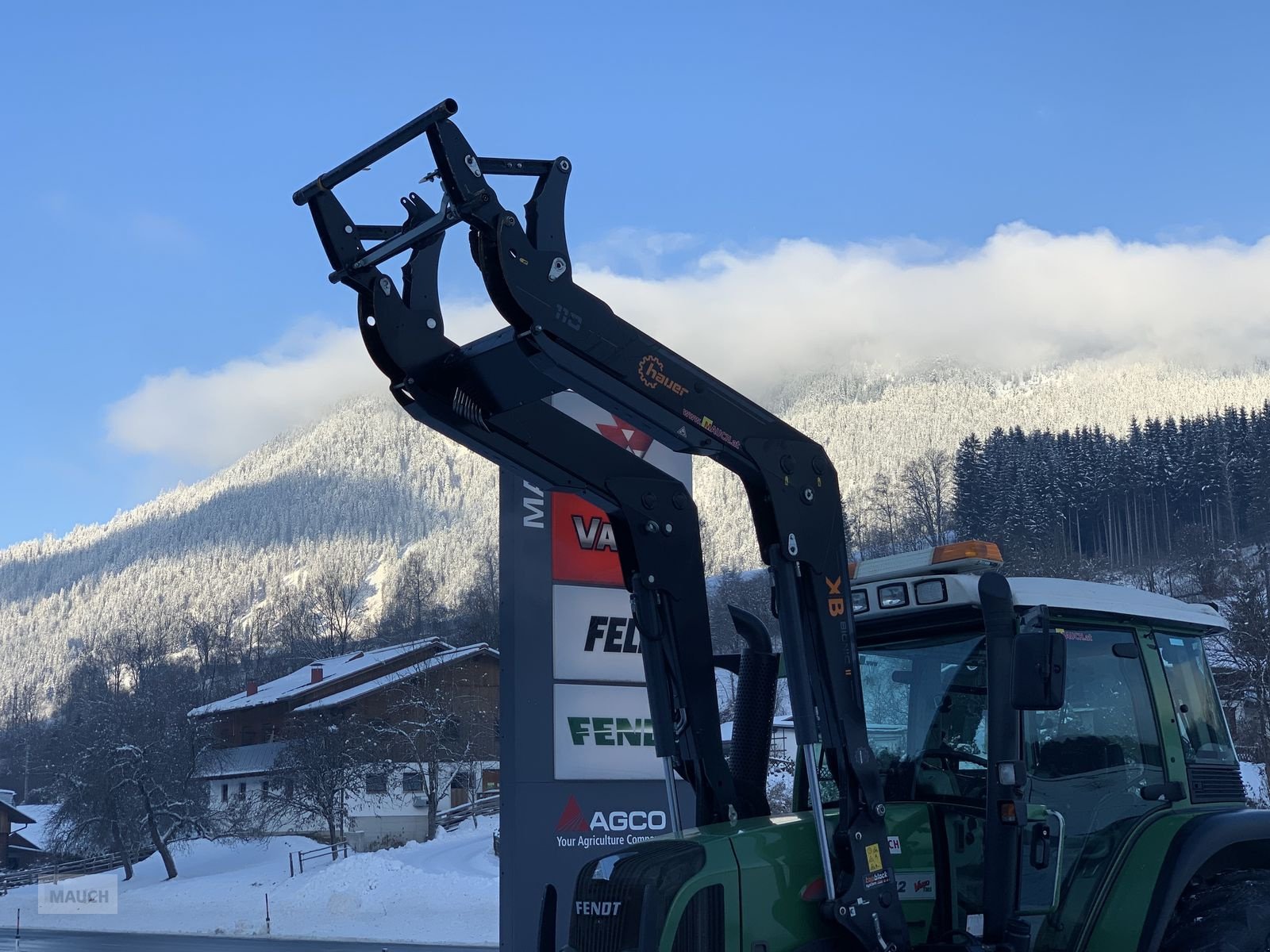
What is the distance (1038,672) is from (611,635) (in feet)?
14.9

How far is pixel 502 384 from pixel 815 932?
2773mm

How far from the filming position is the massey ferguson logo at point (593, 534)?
370 inches

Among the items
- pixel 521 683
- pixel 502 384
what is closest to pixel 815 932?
pixel 502 384

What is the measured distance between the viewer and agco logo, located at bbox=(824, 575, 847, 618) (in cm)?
567

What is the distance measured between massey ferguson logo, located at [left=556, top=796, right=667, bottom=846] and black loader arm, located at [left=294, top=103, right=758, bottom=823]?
285cm

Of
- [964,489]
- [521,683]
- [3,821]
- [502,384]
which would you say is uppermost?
[964,489]

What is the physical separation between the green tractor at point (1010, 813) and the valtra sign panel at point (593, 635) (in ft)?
9.31

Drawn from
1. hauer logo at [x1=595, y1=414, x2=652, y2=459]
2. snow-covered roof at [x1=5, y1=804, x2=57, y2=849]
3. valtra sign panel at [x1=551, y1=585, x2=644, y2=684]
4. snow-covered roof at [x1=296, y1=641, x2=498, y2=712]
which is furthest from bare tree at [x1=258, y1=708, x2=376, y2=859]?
hauer logo at [x1=595, y1=414, x2=652, y2=459]

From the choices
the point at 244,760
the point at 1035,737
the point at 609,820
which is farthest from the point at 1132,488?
the point at 1035,737

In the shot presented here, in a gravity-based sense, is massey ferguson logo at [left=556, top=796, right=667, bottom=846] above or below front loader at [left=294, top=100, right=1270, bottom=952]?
below

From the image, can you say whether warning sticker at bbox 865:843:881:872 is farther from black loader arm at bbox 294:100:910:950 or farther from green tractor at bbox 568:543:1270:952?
green tractor at bbox 568:543:1270:952

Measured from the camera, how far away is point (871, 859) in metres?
5.41

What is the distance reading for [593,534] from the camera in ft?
31.0

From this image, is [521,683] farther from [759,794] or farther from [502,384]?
[502,384]
